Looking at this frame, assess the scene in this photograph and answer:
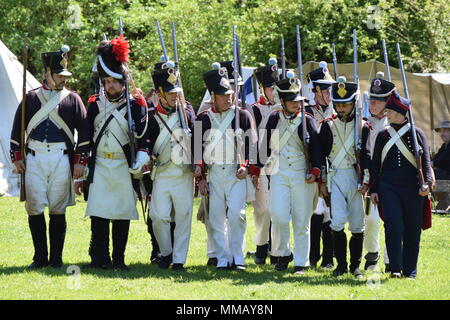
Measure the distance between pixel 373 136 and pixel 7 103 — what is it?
1021 centimetres

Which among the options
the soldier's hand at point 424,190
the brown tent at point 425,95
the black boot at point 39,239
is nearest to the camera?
the soldier's hand at point 424,190

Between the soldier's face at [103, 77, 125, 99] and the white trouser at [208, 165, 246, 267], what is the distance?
4.03ft

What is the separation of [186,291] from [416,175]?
2.43m

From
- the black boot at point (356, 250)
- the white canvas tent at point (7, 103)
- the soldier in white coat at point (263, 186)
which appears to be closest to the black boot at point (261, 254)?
the soldier in white coat at point (263, 186)

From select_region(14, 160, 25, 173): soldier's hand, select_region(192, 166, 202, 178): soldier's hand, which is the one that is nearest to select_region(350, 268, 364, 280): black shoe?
select_region(192, 166, 202, 178): soldier's hand

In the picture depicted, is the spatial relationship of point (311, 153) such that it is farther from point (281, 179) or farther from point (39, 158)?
point (39, 158)

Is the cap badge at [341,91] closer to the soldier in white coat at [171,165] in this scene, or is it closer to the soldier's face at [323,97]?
the soldier's face at [323,97]

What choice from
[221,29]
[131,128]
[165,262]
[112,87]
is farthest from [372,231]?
[221,29]

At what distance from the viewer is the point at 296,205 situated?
369 inches

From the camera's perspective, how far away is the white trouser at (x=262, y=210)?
33.6 feet

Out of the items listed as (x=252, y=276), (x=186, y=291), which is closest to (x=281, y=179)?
(x=252, y=276)

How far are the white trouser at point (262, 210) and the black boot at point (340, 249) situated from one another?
1.29m

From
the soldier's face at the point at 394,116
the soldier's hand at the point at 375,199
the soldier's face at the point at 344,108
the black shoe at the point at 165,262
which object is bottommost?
the black shoe at the point at 165,262

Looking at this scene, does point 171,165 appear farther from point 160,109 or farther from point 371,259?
point 371,259
